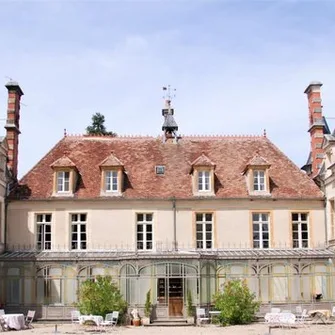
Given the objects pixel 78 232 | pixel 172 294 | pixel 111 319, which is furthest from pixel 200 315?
pixel 78 232

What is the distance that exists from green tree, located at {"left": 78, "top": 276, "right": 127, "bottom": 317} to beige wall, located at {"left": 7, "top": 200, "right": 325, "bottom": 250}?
2.56 m

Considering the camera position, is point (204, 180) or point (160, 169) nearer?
A: point (204, 180)

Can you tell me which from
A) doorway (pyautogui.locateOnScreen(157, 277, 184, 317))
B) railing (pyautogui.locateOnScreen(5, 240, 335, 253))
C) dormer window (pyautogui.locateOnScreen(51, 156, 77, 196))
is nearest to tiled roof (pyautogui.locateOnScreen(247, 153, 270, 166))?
railing (pyautogui.locateOnScreen(5, 240, 335, 253))

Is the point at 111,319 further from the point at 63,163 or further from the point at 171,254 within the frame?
the point at 63,163

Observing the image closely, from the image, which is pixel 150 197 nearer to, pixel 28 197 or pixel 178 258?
pixel 178 258

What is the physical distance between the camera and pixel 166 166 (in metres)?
28.5

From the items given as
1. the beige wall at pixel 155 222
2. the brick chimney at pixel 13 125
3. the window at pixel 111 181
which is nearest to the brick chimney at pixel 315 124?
the beige wall at pixel 155 222

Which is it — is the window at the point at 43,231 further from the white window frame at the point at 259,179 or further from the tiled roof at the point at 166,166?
the white window frame at the point at 259,179

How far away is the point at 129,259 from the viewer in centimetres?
2497

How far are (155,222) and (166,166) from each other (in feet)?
9.80

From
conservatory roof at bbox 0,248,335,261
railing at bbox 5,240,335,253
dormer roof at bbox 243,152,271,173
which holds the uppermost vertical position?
dormer roof at bbox 243,152,271,173

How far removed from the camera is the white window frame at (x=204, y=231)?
26672mm

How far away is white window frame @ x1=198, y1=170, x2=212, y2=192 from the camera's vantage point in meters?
27.2

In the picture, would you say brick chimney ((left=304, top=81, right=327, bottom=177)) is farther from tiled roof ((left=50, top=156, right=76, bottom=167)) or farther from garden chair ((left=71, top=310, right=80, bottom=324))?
garden chair ((left=71, top=310, right=80, bottom=324))
